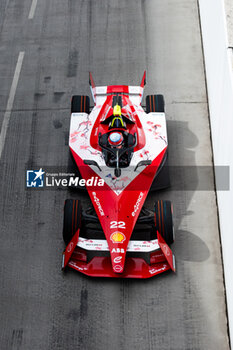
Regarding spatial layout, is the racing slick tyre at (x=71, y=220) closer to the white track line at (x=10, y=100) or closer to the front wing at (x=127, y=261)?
the front wing at (x=127, y=261)

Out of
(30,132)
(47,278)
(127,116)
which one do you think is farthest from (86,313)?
(30,132)

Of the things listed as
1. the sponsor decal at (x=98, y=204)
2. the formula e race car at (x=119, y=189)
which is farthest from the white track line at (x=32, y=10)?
the sponsor decal at (x=98, y=204)

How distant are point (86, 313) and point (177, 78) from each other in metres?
5.62

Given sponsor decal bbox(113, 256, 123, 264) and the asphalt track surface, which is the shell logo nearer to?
sponsor decal bbox(113, 256, 123, 264)

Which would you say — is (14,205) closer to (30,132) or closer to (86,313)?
(30,132)

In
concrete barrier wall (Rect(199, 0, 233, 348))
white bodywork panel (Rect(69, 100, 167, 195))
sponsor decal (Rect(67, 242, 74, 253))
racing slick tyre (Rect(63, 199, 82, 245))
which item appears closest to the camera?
concrete barrier wall (Rect(199, 0, 233, 348))

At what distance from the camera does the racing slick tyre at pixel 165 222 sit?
26.7 feet

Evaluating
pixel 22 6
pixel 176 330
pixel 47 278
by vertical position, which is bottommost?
pixel 176 330

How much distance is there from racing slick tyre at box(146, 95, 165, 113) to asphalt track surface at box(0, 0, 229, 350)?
647 millimetres

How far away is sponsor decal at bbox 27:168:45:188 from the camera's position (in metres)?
9.58

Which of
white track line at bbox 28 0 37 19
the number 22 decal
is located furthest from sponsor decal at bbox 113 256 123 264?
white track line at bbox 28 0 37 19

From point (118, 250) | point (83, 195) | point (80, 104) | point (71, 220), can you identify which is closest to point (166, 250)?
point (118, 250)

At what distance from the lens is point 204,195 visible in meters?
9.25

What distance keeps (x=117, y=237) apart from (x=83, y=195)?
64.4 inches
